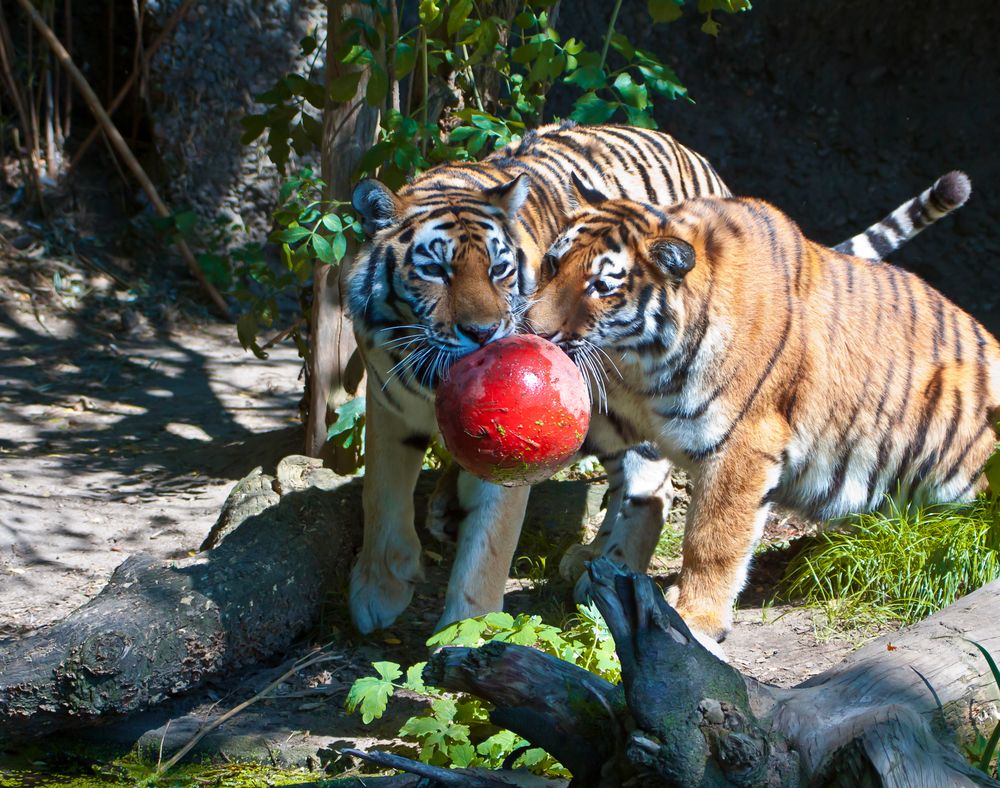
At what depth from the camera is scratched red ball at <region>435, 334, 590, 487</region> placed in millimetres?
2723

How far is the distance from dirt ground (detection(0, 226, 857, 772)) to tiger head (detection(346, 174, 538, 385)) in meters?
1.09

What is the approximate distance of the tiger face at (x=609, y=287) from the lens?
11.1 feet

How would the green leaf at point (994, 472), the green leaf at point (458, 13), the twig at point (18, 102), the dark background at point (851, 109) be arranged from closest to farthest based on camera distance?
1. the green leaf at point (994, 472)
2. the green leaf at point (458, 13)
3. the dark background at point (851, 109)
4. the twig at point (18, 102)

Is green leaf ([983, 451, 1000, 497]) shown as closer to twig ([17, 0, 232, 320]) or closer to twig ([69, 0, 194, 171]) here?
twig ([17, 0, 232, 320])

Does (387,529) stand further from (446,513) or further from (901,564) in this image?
(901,564)

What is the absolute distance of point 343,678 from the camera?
371 centimetres

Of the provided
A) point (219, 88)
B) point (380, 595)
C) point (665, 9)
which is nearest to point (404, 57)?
point (665, 9)

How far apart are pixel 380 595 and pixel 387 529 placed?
232 mm

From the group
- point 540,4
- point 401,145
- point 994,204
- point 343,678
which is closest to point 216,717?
point 343,678

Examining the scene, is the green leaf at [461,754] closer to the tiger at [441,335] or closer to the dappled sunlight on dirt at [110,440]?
the tiger at [441,335]

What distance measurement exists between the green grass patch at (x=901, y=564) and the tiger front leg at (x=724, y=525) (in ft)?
1.56

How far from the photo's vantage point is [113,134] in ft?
26.2

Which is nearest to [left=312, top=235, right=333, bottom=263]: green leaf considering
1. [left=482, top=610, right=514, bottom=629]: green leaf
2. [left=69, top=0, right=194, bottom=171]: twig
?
[left=482, top=610, right=514, bottom=629]: green leaf

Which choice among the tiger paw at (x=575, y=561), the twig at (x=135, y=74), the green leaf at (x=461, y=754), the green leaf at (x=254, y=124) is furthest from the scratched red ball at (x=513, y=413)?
the twig at (x=135, y=74)
